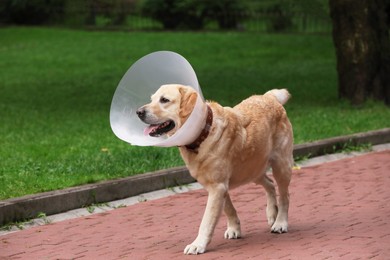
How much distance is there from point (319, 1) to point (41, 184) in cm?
1252

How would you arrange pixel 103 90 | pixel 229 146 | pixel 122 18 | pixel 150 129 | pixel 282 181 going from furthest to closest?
pixel 122 18
pixel 103 90
pixel 282 181
pixel 229 146
pixel 150 129

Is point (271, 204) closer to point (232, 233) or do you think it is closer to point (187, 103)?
point (232, 233)

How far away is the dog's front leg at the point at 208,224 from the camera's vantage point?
795 cm

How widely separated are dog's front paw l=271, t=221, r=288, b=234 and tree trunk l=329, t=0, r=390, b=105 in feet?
30.7

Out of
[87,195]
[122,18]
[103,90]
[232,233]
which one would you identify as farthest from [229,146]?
[122,18]

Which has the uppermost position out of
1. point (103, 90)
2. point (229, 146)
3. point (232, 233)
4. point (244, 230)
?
point (229, 146)

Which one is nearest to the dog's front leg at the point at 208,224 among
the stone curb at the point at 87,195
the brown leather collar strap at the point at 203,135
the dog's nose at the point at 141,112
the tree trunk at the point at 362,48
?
the brown leather collar strap at the point at 203,135

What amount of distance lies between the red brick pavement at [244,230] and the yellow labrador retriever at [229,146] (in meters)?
0.24

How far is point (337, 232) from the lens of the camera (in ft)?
28.7

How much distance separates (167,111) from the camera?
26.2 ft

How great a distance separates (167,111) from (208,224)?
87cm

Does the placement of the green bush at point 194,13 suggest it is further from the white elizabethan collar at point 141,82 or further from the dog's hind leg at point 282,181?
the white elizabethan collar at point 141,82

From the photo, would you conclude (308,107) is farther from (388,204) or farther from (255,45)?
(255,45)

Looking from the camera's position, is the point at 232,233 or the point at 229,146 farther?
the point at 232,233
